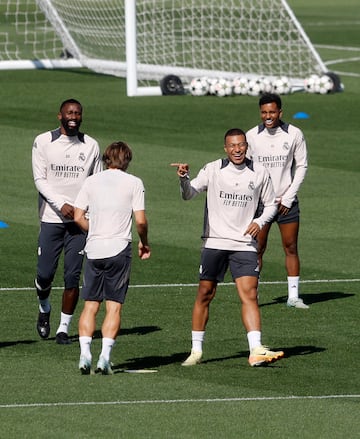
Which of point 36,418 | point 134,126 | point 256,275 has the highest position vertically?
point 134,126

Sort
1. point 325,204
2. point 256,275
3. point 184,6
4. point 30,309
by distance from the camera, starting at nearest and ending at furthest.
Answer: point 256,275 < point 30,309 < point 325,204 < point 184,6

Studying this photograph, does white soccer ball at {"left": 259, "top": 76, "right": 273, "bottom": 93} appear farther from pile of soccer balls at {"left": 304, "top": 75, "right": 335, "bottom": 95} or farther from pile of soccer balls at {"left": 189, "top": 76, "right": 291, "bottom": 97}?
pile of soccer balls at {"left": 304, "top": 75, "right": 335, "bottom": 95}

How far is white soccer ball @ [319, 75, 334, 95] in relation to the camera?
35875 millimetres

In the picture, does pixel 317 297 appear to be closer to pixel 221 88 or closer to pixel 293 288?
pixel 293 288

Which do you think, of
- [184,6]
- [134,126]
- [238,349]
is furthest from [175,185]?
[184,6]

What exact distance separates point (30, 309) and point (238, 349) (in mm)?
2984

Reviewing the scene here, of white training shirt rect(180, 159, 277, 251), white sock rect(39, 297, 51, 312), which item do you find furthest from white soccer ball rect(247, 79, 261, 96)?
white training shirt rect(180, 159, 277, 251)

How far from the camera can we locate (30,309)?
16375 millimetres

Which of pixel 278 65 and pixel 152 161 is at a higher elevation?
pixel 278 65

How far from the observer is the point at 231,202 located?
544 inches

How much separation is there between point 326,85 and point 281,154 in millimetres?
19648

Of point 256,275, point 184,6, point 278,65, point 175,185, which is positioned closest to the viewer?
point 256,275

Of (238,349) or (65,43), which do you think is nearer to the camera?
(238,349)

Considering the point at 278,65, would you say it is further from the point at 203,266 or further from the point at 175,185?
the point at 203,266
